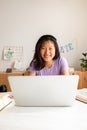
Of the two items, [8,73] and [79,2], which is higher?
[79,2]

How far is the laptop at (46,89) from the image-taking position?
3.40 ft

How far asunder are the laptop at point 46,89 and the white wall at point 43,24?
2813 mm

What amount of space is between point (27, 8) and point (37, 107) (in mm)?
3044

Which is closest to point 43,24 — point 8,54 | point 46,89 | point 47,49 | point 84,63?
point 8,54

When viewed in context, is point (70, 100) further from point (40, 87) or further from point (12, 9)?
point (12, 9)

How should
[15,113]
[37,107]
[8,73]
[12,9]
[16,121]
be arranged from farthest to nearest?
[12,9]
[8,73]
[37,107]
[15,113]
[16,121]

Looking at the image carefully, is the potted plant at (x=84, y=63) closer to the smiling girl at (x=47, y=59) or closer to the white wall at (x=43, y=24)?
the white wall at (x=43, y=24)

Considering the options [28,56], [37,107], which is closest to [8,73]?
[28,56]

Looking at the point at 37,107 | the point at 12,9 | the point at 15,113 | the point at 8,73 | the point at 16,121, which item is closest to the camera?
the point at 16,121

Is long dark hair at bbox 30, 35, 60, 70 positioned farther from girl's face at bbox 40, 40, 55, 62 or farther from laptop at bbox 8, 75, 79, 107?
laptop at bbox 8, 75, 79, 107

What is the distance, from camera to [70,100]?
3.55 feet

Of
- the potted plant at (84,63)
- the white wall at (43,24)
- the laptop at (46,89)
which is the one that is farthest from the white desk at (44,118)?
the white wall at (43,24)

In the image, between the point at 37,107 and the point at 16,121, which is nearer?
the point at 16,121

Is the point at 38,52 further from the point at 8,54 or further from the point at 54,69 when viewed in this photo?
the point at 8,54
